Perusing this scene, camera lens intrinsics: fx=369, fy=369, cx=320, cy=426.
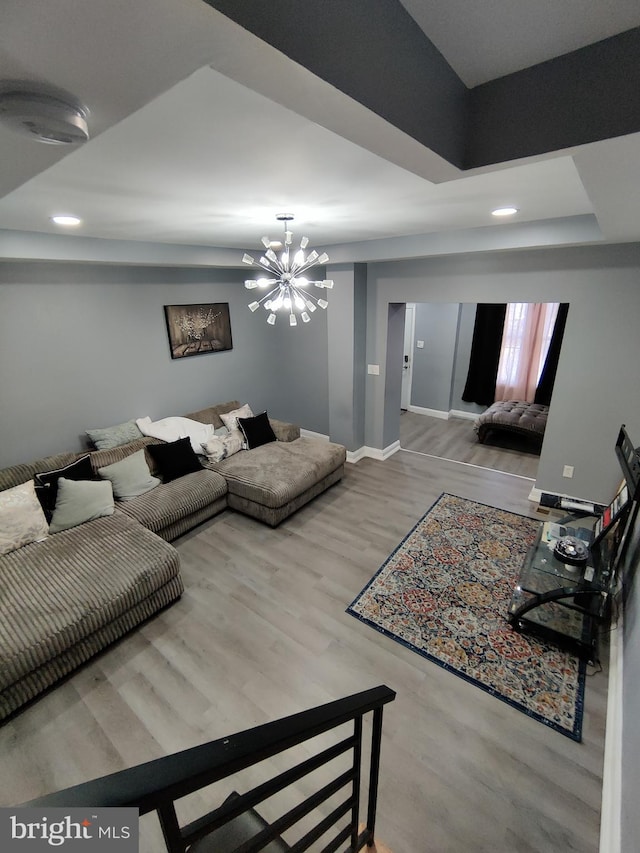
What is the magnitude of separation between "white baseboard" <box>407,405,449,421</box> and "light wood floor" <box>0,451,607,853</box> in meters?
4.07

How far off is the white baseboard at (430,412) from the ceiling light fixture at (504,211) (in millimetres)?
4323

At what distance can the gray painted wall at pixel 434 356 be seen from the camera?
6.24 metres

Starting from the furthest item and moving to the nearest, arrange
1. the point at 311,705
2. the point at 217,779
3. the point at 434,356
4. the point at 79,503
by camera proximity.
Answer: the point at 434,356 < the point at 79,503 < the point at 311,705 < the point at 217,779

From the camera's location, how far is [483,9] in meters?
0.79

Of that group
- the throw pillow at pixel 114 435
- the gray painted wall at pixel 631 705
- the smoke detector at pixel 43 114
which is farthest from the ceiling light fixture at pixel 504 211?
the throw pillow at pixel 114 435

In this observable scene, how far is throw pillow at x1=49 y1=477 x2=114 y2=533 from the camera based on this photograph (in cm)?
291

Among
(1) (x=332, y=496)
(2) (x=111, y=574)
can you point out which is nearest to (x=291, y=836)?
(2) (x=111, y=574)

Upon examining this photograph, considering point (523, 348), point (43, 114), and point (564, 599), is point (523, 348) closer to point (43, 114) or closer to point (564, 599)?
point (564, 599)

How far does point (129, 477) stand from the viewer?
11.2ft

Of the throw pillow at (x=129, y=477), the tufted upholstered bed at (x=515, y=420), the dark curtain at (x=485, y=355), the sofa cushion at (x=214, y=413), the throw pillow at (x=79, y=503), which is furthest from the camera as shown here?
the dark curtain at (x=485, y=355)

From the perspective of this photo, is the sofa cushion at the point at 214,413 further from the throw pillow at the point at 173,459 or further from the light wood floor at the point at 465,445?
the light wood floor at the point at 465,445

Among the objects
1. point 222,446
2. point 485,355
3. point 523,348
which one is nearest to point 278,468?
point 222,446

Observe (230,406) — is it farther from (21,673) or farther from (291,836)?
(291,836)

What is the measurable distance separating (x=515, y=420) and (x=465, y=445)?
29.8 inches
